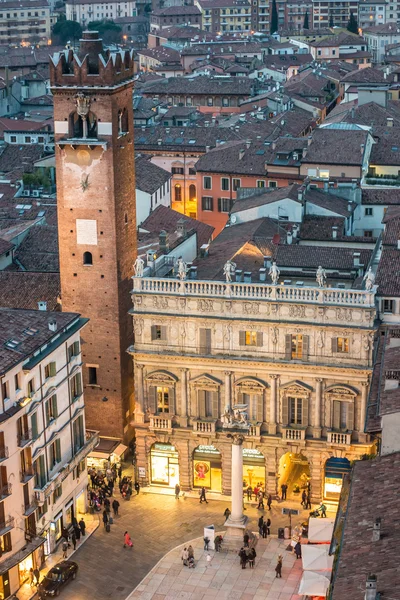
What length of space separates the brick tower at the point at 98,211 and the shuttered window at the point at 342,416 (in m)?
15.4

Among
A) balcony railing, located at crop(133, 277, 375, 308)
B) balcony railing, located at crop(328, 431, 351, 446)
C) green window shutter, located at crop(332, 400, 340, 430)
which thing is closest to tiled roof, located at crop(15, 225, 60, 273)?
balcony railing, located at crop(133, 277, 375, 308)

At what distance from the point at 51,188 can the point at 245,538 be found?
208 feet

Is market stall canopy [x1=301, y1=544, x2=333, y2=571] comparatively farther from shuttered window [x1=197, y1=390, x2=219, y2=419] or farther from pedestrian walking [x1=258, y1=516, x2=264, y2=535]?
shuttered window [x1=197, y1=390, x2=219, y2=419]

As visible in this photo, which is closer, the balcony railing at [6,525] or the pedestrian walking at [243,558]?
the balcony railing at [6,525]

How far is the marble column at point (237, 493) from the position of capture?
69750 mm

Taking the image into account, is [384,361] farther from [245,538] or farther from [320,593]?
[245,538]

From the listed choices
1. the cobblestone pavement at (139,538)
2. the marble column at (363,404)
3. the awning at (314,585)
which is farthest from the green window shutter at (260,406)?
the awning at (314,585)

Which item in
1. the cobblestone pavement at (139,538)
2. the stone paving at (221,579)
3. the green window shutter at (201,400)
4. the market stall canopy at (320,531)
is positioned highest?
the green window shutter at (201,400)

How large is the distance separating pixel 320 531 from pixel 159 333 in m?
17.8

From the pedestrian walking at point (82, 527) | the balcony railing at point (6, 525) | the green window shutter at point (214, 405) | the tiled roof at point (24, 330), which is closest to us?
the balcony railing at point (6, 525)

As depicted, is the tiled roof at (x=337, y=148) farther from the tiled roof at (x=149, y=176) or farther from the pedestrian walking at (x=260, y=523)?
the pedestrian walking at (x=260, y=523)

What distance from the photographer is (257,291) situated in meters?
74.9

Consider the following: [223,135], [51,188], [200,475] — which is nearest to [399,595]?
[200,475]

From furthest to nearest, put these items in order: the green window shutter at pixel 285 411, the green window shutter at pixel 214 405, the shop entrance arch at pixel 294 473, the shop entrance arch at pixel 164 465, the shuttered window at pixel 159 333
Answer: the shop entrance arch at pixel 164 465 < the shop entrance arch at pixel 294 473 < the green window shutter at pixel 214 405 < the shuttered window at pixel 159 333 < the green window shutter at pixel 285 411
